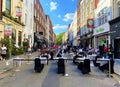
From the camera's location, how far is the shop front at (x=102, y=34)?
35969 millimetres

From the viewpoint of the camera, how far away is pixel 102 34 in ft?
130

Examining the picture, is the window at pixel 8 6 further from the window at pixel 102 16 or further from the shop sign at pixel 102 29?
the window at pixel 102 16

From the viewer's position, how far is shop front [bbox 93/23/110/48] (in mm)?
35969

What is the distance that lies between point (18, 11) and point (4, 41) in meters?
7.67

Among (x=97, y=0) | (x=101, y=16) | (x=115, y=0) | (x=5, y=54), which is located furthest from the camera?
(x=97, y=0)

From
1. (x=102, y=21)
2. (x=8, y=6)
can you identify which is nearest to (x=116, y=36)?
(x=102, y=21)

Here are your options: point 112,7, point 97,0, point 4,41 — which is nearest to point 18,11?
point 4,41

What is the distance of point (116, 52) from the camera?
30672 millimetres

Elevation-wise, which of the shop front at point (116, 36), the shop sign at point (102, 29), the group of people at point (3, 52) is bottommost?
the group of people at point (3, 52)

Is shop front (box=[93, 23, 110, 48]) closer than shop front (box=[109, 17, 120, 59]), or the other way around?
shop front (box=[109, 17, 120, 59])

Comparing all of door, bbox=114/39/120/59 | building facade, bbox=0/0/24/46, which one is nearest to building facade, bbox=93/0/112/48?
door, bbox=114/39/120/59

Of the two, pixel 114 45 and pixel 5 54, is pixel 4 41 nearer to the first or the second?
pixel 5 54

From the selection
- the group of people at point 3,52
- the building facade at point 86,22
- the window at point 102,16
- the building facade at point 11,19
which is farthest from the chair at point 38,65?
the building facade at point 86,22

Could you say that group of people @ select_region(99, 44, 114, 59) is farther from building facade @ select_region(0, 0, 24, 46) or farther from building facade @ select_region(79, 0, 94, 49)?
building facade @ select_region(79, 0, 94, 49)
